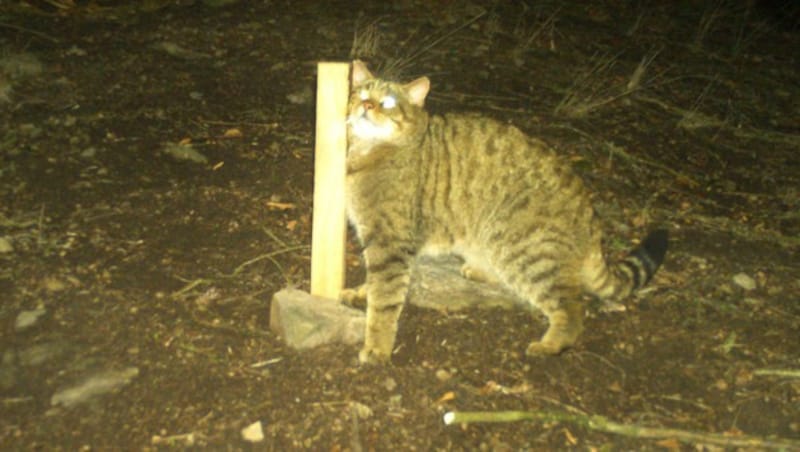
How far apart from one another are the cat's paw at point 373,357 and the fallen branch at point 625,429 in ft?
1.46

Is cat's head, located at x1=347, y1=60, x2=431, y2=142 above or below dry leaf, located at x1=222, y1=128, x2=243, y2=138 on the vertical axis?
above

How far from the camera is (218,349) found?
10.8 feet

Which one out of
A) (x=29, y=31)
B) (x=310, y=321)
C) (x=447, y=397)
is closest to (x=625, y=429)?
(x=447, y=397)

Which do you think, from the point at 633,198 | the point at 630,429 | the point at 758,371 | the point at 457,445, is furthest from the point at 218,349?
the point at 633,198

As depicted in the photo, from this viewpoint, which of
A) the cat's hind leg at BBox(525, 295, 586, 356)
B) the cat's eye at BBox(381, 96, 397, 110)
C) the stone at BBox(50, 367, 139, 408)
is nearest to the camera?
the stone at BBox(50, 367, 139, 408)

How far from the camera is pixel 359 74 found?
370cm

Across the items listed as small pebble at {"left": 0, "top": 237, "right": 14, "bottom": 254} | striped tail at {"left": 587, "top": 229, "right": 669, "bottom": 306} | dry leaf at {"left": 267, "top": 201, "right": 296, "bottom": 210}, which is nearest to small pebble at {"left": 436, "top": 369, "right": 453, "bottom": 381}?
striped tail at {"left": 587, "top": 229, "right": 669, "bottom": 306}

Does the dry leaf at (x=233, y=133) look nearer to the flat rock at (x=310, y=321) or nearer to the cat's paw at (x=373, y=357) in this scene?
the flat rock at (x=310, y=321)

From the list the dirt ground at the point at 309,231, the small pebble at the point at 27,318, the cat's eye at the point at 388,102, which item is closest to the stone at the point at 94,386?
the dirt ground at the point at 309,231

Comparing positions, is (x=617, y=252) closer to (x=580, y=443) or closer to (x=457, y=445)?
(x=580, y=443)

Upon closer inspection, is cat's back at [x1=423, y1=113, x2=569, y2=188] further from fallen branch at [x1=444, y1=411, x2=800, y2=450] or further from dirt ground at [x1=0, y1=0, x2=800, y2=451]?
fallen branch at [x1=444, y1=411, x2=800, y2=450]

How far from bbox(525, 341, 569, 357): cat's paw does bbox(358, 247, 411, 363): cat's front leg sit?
0.68 m

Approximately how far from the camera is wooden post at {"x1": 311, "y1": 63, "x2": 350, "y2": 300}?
10.2 ft

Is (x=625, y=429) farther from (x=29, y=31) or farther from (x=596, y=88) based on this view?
(x=29, y=31)
